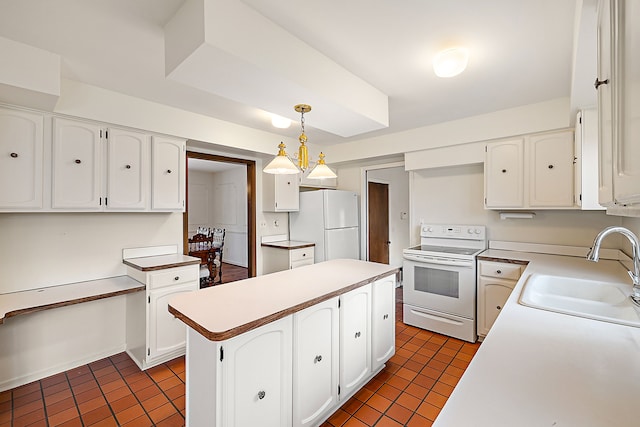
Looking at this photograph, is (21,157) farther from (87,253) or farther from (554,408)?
(554,408)

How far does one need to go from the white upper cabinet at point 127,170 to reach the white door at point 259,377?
1.92 meters

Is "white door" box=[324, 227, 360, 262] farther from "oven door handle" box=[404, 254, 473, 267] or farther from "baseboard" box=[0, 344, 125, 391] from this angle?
"baseboard" box=[0, 344, 125, 391]

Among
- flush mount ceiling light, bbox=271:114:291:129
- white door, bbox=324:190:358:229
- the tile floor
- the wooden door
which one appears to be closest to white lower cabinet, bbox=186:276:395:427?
the tile floor

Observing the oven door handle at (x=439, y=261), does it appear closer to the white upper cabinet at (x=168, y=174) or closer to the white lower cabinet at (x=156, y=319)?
the white lower cabinet at (x=156, y=319)

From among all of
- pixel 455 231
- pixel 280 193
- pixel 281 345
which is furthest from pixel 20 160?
pixel 455 231

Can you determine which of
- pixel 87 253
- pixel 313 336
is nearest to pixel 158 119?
pixel 87 253

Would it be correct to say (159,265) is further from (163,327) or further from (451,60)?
(451,60)

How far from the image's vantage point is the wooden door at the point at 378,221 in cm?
458

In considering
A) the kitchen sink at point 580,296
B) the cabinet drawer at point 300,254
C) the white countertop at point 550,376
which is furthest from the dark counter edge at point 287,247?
the white countertop at point 550,376

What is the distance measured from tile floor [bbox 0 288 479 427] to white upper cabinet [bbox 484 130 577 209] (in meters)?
1.59

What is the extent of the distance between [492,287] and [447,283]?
41 cm

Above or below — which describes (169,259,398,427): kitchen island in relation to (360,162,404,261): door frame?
below

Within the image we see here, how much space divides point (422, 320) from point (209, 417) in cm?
250

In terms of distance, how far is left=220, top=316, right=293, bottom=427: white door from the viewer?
1260 millimetres
